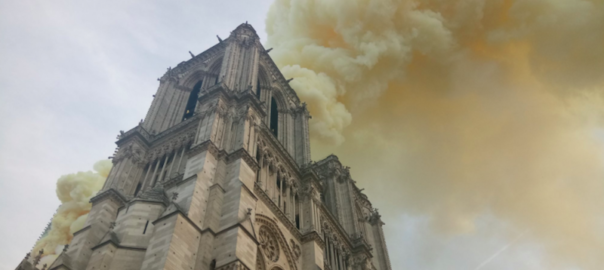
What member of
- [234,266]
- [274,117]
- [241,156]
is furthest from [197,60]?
[234,266]

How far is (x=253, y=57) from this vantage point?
3494 cm

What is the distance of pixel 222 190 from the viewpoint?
850 inches

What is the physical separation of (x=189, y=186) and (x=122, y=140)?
10944 millimetres

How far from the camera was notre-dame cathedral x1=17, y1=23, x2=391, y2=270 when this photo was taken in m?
19.0

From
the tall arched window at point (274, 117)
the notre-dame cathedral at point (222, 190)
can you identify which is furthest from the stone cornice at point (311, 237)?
the tall arched window at point (274, 117)

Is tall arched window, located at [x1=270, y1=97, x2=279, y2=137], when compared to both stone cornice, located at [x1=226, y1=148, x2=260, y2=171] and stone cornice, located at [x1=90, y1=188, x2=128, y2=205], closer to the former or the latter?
stone cornice, located at [x1=226, y1=148, x2=260, y2=171]

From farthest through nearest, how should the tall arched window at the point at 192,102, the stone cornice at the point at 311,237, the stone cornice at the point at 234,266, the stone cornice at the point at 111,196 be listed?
1. the tall arched window at the point at 192,102
2. the stone cornice at the point at 311,237
3. the stone cornice at the point at 111,196
4. the stone cornice at the point at 234,266

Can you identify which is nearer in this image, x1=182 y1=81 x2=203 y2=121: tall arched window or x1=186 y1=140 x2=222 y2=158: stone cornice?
x1=186 y1=140 x2=222 y2=158: stone cornice

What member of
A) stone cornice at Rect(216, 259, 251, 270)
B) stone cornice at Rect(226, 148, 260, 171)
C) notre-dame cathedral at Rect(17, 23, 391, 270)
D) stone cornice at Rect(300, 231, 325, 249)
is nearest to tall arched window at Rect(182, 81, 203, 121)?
notre-dame cathedral at Rect(17, 23, 391, 270)

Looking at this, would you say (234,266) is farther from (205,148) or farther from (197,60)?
(197,60)

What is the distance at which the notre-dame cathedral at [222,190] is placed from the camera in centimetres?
1900

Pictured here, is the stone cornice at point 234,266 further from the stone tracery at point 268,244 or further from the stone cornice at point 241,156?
the stone cornice at point 241,156

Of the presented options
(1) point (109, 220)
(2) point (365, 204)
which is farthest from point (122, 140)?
(2) point (365, 204)

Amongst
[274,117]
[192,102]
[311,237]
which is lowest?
[311,237]
